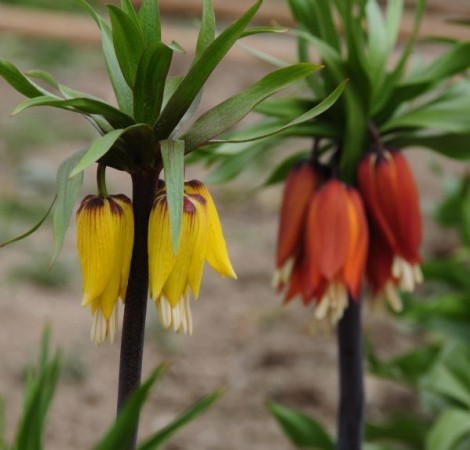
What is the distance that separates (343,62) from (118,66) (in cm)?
49

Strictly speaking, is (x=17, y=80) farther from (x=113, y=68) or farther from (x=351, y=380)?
(x=351, y=380)

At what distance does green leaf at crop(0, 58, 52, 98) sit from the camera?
1.00m

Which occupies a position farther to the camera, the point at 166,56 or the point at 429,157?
the point at 429,157

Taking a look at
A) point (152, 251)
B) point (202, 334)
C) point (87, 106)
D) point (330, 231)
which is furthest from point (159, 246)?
point (202, 334)

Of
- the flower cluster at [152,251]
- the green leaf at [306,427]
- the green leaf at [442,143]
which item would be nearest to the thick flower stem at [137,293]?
the flower cluster at [152,251]

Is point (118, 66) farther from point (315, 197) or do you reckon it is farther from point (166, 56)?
point (315, 197)

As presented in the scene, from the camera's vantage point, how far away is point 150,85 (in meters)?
1.02

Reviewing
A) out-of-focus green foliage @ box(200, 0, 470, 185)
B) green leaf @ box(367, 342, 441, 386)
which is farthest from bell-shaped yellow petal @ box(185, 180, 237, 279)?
green leaf @ box(367, 342, 441, 386)

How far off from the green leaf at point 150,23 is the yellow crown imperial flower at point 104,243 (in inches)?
6.2

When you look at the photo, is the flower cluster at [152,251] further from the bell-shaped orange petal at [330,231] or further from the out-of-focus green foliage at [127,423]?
the bell-shaped orange petal at [330,231]

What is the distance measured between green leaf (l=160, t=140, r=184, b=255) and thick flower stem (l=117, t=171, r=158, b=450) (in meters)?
0.06

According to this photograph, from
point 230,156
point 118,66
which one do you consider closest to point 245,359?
point 230,156

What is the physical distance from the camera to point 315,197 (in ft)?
5.01

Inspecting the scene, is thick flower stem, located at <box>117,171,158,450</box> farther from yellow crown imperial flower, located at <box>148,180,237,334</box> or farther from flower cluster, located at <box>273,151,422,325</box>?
Answer: flower cluster, located at <box>273,151,422,325</box>
